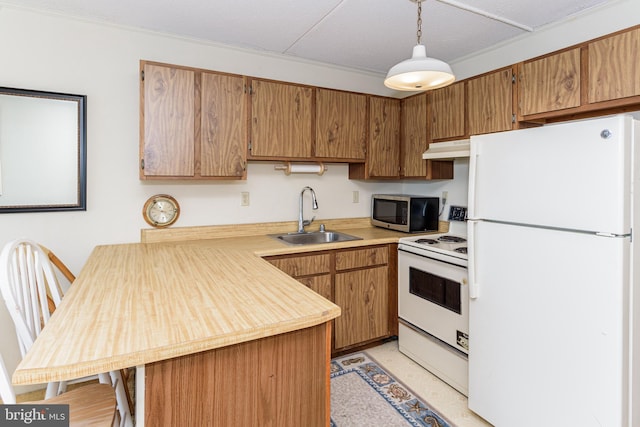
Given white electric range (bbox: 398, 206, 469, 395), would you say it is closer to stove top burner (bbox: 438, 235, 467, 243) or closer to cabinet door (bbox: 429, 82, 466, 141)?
stove top burner (bbox: 438, 235, 467, 243)

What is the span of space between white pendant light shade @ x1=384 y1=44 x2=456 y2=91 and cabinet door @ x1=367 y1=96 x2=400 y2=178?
116cm

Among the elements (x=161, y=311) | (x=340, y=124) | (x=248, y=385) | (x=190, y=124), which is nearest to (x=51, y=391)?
(x=161, y=311)

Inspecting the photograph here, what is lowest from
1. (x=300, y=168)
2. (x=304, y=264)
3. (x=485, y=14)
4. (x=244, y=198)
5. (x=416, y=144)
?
(x=304, y=264)

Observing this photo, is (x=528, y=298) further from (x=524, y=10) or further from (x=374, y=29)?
(x=374, y=29)

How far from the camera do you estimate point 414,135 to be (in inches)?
116

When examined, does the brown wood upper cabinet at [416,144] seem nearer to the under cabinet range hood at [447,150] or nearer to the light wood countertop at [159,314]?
the under cabinet range hood at [447,150]

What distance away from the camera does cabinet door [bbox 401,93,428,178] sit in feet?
9.35

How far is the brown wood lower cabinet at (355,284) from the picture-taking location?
2.38 metres

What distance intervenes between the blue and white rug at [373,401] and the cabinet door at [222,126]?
158 centimetres

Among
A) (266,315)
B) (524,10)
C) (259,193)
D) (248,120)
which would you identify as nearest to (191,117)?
(248,120)

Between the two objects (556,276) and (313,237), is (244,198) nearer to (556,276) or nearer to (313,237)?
(313,237)

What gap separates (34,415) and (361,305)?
1961 millimetres

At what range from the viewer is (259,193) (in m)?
2.82

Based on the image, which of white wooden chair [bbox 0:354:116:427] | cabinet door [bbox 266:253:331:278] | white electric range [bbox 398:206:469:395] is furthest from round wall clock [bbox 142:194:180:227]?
white electric range [bbox 398:206:469:395]
